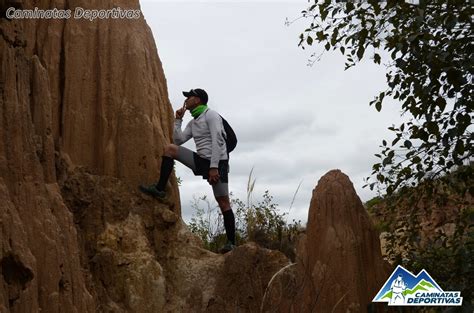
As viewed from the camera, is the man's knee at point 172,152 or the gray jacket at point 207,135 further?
the man's knee at point 172,152

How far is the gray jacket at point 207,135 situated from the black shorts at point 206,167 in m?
0.06

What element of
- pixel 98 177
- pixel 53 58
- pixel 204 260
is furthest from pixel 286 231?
pixel 53 58

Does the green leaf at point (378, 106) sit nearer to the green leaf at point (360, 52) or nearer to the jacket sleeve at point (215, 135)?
the green leaf at point (360, 52)

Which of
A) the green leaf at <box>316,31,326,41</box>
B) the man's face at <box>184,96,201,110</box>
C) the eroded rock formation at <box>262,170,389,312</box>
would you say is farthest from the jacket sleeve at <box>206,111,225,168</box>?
the green leaf at <box>316,31,326,41</box>

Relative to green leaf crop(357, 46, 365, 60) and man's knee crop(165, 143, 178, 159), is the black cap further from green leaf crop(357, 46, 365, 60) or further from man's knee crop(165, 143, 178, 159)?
green leaf crop(357, 46, 365, 60)

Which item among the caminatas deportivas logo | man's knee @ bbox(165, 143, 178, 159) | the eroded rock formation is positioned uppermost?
man's knee @ bbox(165, 143, 178, 159)

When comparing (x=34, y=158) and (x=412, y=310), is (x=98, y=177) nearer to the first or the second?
(x=34, y=158)

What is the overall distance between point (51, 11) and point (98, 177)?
2760 millimetres

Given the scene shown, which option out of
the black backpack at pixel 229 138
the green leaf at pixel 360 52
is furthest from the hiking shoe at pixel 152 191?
the green leaf at pixel 360 52

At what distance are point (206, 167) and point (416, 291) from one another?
389 centimetres

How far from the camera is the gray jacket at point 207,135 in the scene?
35.7 feet

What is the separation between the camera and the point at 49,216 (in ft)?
27.4

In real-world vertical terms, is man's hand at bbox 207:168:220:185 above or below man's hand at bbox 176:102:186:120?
below

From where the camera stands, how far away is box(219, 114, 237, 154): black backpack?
11281mm
